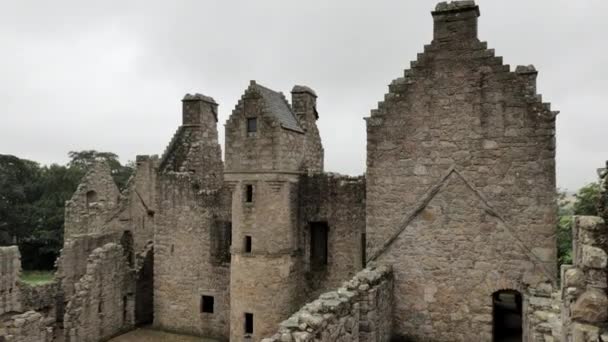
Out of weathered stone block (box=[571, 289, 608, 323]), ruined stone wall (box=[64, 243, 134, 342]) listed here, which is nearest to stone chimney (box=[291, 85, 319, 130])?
ruined stone wall (box=[64, 243, 134, 342])

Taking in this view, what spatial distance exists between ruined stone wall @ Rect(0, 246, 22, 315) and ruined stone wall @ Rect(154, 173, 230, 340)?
15.2ft

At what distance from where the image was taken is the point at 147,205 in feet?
76.7

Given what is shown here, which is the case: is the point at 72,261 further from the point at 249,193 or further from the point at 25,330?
the point at 249,193

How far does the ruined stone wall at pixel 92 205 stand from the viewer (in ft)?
77.8

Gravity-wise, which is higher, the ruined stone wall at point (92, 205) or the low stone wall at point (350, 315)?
the ruined stone wall at point (92, 205)

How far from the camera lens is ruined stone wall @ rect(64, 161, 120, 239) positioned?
2370 centimetres

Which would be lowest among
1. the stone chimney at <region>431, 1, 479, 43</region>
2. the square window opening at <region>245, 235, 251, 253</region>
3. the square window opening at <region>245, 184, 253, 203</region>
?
the square window opening at <region>245, 235, 251, 253</region>

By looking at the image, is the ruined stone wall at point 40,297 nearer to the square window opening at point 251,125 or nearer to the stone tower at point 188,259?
the stone tower at point 188,259

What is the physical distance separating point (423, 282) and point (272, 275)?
5.15 m

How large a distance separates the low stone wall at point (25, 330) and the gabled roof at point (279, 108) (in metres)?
9.45

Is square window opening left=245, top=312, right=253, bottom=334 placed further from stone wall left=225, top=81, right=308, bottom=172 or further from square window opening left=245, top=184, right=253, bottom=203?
stone wall left=225, top=81, right=308, bottom=172

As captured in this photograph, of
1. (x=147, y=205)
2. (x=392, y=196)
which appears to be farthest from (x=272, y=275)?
(x=147, y=205)

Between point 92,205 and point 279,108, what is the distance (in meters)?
13.1

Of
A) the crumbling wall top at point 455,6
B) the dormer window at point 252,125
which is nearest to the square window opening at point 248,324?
the dormer window at point 252,125
